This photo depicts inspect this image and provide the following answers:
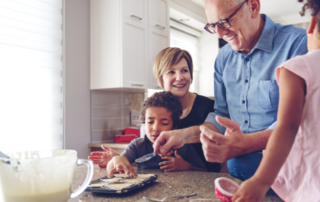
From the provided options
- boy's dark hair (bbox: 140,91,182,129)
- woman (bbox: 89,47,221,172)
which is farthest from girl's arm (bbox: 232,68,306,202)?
woman (bbox: 89,47,221,172)

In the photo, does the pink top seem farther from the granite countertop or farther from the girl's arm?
the granite countertop

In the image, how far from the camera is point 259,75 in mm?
1218

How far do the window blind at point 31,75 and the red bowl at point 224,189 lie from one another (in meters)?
1.95

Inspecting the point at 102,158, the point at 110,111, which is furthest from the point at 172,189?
the point at 110,111

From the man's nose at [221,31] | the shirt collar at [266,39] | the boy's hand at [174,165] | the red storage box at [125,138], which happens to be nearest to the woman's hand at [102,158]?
the boy's hand at [174,165]

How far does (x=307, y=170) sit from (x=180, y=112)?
100 cm

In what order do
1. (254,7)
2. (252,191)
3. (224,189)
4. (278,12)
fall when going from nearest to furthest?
(252,191) → (224,189) → (254,7) → (278,12)

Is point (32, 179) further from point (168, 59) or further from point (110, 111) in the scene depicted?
point (110, 111)

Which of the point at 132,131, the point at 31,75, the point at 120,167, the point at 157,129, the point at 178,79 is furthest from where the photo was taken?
the point at 132,131

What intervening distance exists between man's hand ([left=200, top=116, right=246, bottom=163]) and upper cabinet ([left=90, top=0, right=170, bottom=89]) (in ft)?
6.32

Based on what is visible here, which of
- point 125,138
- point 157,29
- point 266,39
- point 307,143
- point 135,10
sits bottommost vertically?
point 125,138

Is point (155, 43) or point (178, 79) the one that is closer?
point (178, 79)

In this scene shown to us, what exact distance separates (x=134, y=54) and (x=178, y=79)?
1.22 m

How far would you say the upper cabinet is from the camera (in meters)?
2.66
